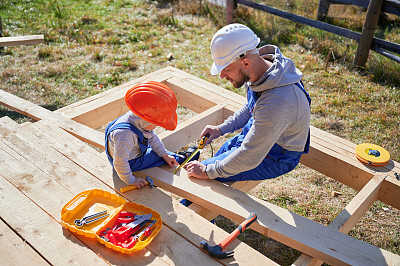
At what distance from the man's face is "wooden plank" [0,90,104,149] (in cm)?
141

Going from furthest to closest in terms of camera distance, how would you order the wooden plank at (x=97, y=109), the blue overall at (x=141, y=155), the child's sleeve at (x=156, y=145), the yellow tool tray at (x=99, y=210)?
the wooden plank at (x=97, y=109) → the child's sleeve at (x=156, y=145) → the blue overall at (x=141, y=155) → the yellow tool tray at (x=99, y=210)

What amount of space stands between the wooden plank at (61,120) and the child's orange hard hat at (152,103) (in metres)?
0.92

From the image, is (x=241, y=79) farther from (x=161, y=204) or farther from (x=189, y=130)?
(x=189, y=130)

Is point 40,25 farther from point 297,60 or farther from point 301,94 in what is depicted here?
point 301,94

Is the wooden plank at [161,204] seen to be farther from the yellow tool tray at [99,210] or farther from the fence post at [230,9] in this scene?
the fence post at [230,9]

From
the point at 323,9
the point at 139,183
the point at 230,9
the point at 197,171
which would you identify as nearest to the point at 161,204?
the point at 139,183

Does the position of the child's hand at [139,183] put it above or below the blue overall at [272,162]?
below

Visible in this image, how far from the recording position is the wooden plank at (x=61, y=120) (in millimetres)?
3346

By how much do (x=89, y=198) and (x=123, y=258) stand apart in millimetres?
596

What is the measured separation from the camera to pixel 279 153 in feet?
8.99

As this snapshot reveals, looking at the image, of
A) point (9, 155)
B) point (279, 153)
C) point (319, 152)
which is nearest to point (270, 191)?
point (319, 152)

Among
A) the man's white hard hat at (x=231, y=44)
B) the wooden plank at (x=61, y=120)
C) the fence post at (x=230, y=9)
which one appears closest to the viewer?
the man's white hard hat at (x=231, y=44)

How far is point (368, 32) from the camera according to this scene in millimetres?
5973

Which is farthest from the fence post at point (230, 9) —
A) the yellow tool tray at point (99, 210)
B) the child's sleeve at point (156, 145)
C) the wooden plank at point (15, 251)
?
the wooden plank at point (15, 251)
